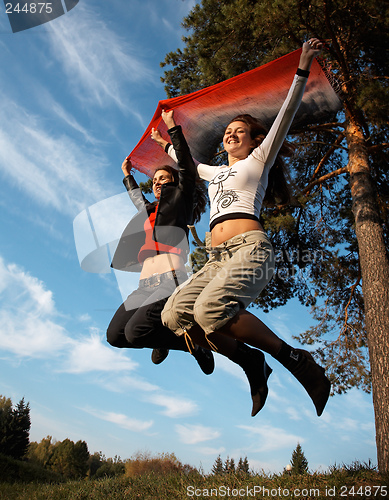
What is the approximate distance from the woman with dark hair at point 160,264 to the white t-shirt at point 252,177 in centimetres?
46

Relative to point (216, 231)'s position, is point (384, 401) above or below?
below

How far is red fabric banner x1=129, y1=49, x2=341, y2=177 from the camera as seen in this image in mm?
3795

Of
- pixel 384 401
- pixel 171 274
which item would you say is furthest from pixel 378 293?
pixel 171 274

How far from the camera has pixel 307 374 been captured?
2535mm

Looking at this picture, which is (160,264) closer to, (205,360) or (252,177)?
(205,360)

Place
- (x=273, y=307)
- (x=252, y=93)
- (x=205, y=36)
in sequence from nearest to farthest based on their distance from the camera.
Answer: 1. (x=252, y=93)
2. (x=205, y=36)
3. (x=273, y=307)

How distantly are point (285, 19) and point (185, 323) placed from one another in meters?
6.59

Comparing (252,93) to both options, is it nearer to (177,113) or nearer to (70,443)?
(177,113)

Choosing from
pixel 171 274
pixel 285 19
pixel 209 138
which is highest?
pixel 285 19

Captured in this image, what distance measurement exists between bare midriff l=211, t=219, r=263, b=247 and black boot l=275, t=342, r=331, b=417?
2.74 ft

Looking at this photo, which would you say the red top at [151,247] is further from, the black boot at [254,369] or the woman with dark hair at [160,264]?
the black boot at [254,369]

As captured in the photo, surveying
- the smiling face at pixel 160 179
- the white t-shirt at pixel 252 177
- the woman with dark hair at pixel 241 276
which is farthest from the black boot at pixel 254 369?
the smiling face at pixel 160 179

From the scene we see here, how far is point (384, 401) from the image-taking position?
18.8ft

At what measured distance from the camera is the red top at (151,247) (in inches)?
136
